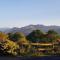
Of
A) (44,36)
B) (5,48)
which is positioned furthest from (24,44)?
(44,36)

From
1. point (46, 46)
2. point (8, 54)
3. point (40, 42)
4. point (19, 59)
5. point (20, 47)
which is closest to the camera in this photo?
point (19, 59)

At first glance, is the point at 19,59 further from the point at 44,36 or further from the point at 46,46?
the point at 44,36

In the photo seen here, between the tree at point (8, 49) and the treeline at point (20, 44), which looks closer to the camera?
the tree at point (8, 49)

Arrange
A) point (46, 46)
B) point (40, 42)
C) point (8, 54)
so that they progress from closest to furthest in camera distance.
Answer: point (8, 54) < point (46, 46) < point (40, 42)

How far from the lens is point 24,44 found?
73750mm

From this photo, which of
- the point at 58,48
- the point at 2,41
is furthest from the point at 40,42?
the point at 2,41

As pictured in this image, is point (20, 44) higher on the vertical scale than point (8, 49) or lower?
higher

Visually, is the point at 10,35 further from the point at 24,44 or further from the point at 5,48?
the point at 5,48

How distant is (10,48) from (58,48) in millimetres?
12097

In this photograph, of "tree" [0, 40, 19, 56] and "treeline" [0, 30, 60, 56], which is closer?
"tree" [0, 40, 19, 56]

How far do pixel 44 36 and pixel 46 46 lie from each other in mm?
8412

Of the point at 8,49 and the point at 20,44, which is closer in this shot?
the point at 8,49

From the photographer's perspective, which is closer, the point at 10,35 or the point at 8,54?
the point at 8,54

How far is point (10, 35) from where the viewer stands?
276 ft
